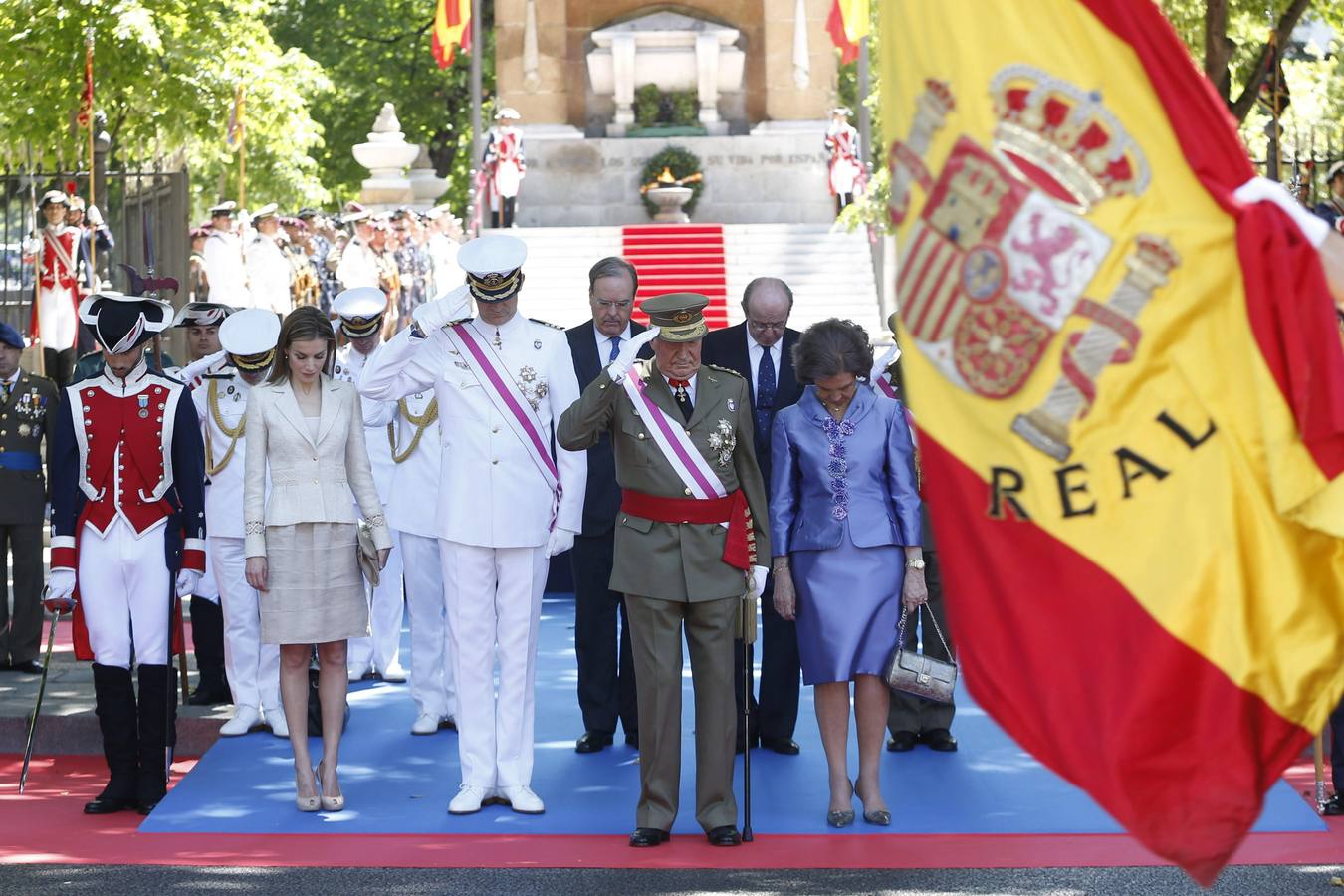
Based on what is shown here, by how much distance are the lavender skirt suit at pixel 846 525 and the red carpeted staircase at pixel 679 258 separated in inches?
856

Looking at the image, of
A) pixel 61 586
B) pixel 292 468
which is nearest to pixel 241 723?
pixel 61 586

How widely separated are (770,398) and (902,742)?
1.65 meters

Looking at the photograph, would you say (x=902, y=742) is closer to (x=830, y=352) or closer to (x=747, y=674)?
(x=747, y=674)

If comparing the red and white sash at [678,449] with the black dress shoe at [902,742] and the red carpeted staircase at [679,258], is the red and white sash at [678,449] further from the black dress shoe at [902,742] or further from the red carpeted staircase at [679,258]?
the red carpeted staircase at [679,258]

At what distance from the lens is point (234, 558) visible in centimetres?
983

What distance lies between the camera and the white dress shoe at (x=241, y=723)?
9.69m

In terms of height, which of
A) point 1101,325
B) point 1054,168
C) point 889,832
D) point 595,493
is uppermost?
point 1054,168

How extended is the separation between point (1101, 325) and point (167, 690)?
5.25 metres

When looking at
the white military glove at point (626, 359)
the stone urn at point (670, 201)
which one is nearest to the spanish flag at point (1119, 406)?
the white military glove at point (626, 359)

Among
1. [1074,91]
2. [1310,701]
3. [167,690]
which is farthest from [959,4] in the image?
[167,690]

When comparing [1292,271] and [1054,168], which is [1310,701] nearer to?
[1292,271]

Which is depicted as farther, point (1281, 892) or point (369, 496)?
point (369, 496)

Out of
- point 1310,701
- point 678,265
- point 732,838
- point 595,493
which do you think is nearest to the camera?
point 1310,701

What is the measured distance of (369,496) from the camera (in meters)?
8.44
